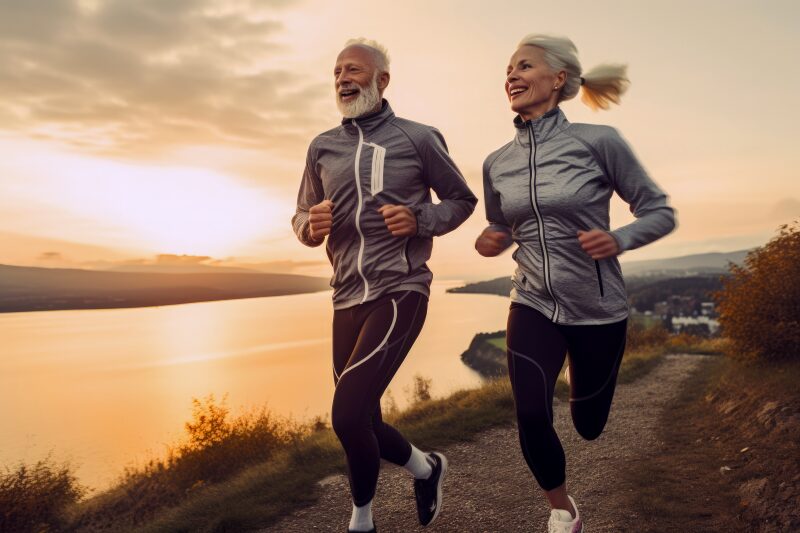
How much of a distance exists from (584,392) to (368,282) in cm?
118

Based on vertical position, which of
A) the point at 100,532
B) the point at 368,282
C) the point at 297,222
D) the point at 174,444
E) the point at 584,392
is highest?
the point at 297,222

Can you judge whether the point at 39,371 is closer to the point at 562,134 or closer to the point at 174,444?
the point at 174,444

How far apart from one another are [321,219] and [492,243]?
843 millimetres

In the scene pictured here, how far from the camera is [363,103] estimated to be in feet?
9.71

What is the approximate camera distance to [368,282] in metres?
2.82

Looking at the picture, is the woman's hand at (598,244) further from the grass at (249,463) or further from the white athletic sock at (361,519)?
the grass at (249,463)

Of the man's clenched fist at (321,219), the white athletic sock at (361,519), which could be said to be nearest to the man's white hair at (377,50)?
the man's clenched fist at (321,219)

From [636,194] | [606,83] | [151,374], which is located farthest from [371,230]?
[151,374]

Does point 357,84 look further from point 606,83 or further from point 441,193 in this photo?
point 606,83

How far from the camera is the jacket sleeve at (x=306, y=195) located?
3114 mm

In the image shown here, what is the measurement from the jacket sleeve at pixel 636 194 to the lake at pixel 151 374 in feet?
20.0

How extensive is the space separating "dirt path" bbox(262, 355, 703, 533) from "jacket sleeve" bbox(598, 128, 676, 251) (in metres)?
2.36

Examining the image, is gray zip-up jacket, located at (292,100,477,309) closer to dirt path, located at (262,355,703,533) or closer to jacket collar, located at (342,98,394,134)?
jacket collar, located at (342,98,394,134)

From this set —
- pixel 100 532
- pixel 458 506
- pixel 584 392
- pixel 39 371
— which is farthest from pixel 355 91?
pixel 39 371
